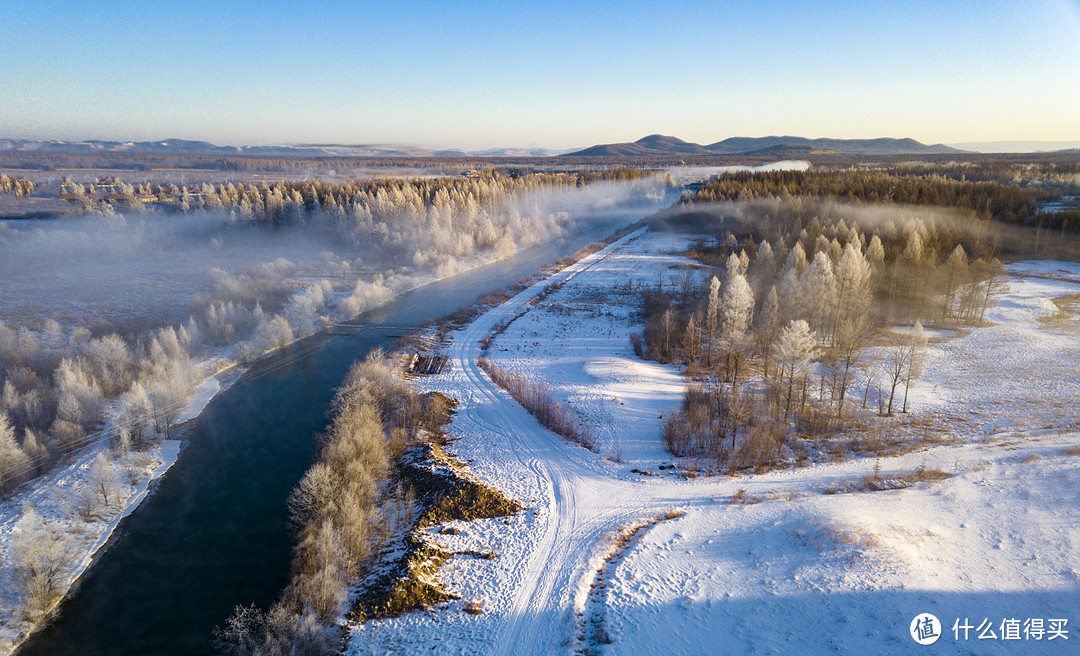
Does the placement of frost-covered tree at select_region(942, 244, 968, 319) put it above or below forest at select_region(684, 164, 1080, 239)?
below

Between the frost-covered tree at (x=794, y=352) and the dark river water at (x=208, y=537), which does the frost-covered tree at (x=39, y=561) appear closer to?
the dark river water at (x=208, y=537)

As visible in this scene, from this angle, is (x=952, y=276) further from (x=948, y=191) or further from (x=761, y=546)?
(x=948, y=191)

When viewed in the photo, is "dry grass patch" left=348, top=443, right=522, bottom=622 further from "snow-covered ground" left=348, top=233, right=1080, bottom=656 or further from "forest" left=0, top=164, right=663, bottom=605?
"forest" left=0, top=164, right=663, bottom=605

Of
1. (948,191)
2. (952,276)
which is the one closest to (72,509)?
(952,276)

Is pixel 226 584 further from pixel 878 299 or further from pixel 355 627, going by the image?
pixel 878 299

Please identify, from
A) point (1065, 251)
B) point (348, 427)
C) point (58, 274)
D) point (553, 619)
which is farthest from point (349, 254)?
point (1065, 251)

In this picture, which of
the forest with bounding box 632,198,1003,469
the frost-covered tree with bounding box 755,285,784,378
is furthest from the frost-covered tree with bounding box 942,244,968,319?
the frost-covered tree with bounding box 755,285,784,378
